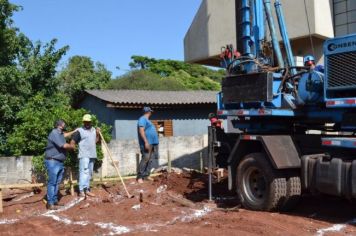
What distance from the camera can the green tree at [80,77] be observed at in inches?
978

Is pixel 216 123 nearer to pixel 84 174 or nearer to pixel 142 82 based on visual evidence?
pixel 84 174

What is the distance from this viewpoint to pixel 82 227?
7.68 meters

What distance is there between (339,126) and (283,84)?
1.25 metres

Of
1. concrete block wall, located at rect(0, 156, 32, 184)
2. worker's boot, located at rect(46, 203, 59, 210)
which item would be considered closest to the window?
concrete block wall, located at rect(0, 156, 32, 184)

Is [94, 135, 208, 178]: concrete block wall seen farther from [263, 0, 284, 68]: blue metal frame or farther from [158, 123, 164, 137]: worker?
[263, 0, 284, 68]: blue metal frame

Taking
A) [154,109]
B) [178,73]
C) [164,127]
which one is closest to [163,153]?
[154,109]

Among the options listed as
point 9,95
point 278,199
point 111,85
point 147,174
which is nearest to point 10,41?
point 9,95

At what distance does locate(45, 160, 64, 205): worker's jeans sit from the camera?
957 centimetres

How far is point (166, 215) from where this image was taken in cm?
830

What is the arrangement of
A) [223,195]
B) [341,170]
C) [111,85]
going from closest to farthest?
[341,170] < [223,195] < [111,85]

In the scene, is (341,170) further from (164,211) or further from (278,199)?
(164,211)

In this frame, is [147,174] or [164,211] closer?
[164,211]

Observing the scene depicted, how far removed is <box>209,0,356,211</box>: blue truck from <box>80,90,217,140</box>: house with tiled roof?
32.9ft

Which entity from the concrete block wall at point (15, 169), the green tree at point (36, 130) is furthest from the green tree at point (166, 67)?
the concrete block wall at point (15, 169)
